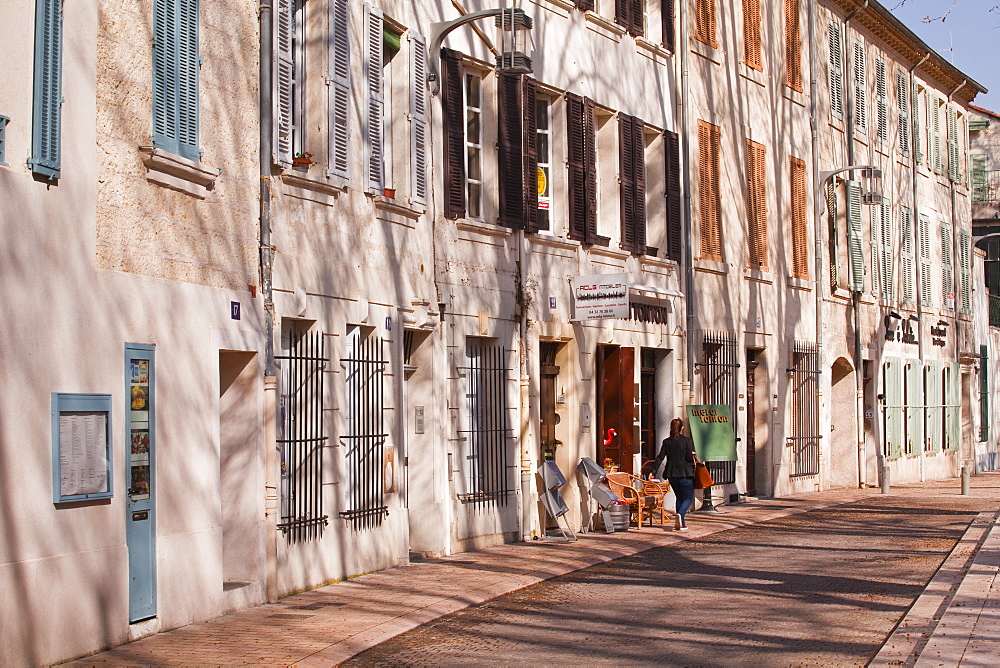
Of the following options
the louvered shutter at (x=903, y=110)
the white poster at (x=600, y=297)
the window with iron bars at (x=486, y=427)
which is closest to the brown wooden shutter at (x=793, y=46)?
the louvered shutter at (x=903, y=110)

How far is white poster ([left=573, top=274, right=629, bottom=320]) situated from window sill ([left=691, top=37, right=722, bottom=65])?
668 centimetres

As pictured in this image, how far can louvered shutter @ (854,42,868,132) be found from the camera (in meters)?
33.8

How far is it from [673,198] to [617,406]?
3.95 meters

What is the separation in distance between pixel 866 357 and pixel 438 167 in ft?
60.2

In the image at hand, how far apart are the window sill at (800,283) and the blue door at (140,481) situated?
773 inches

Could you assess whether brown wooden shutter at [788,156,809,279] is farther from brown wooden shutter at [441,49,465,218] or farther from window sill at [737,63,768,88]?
brown wooden shutter at [441,49,465,218]

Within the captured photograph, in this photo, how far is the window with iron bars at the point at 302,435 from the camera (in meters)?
13.8

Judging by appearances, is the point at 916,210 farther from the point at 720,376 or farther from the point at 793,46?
the point at 720,376

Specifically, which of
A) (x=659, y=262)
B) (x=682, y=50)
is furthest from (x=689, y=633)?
(x=682, y=50)

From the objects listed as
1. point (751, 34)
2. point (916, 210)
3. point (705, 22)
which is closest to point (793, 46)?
point (751, 34)

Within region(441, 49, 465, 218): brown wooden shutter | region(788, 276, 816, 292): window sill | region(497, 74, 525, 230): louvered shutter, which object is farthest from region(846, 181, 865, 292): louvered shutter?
region(441, 49, 465, 218): brown wooden shutter

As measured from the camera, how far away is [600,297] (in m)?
19.5

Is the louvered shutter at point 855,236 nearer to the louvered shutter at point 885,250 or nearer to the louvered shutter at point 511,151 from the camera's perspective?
the louvered shutter at point 885,250

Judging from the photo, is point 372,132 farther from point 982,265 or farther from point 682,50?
point 982,265
